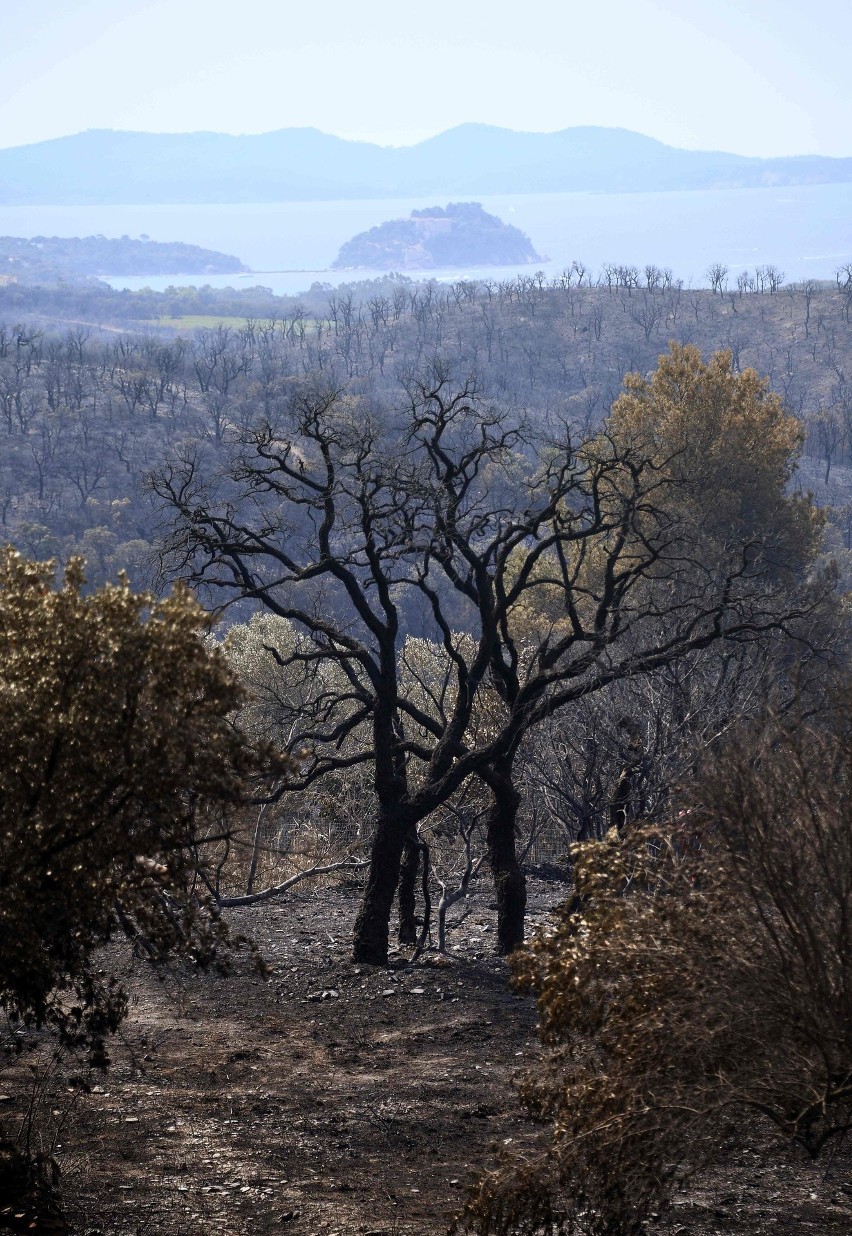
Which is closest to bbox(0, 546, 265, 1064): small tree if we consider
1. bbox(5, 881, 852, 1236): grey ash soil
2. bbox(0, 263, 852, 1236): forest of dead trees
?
bbox(0, 263, 852, 1236): forest of dead trees

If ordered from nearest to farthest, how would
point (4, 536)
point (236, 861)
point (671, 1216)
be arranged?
point (671, 1216) < point (236, 861) < point (4, 536)

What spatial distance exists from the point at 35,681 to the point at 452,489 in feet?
29.2

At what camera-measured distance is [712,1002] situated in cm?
610

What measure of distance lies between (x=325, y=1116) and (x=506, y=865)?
5451 millimetres

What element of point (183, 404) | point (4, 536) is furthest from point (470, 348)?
point (4, 536)

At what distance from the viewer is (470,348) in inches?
5620

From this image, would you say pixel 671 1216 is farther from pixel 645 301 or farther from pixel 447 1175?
pixel 645 301

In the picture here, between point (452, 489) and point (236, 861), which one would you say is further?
point (236, 861)

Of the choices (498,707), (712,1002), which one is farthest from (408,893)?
(712,1002)

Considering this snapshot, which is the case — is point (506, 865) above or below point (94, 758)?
below

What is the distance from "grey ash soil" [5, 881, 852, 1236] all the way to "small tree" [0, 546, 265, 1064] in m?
1.94

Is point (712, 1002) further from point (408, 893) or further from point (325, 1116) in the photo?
point (408, 893)

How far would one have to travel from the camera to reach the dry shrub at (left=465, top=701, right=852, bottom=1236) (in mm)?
5891

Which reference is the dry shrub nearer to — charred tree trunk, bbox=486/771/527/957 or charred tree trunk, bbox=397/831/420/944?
charred tree trunk, bbox=486/771/527/957
